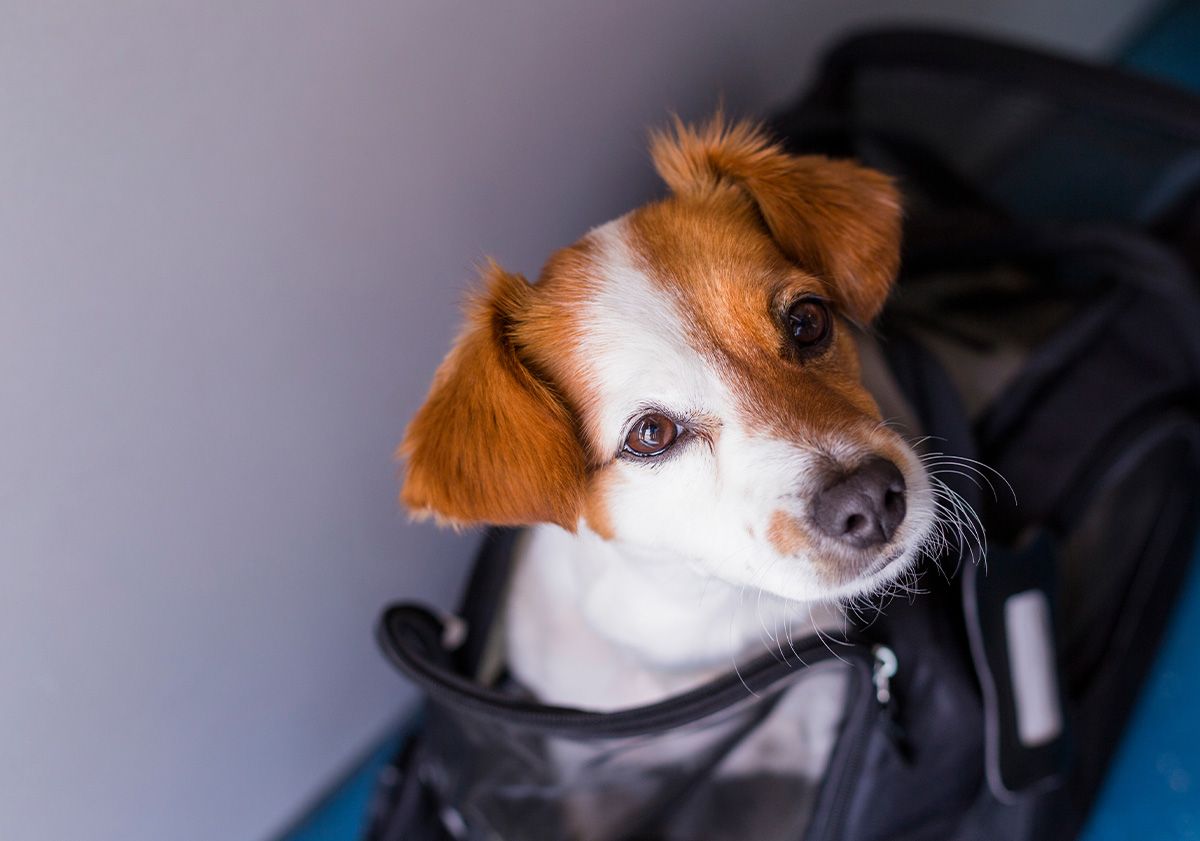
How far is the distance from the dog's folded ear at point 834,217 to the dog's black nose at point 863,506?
264 millimetres

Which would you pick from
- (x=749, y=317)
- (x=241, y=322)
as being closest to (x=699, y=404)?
(x=749, y=317)

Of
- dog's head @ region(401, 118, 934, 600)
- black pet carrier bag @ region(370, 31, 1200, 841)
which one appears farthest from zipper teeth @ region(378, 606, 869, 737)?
dog's head @ region(401, 118, 934, 600)

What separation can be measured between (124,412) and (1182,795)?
5.32 feet

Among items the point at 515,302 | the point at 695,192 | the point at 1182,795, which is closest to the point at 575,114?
the point at 695,192

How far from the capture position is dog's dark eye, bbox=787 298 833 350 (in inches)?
42.4

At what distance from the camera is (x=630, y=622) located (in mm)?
1192

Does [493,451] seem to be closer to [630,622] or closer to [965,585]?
[630,622]

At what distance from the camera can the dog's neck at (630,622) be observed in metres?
1.14

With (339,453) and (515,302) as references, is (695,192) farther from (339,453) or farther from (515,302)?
(339,453)

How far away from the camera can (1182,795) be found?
150 cm

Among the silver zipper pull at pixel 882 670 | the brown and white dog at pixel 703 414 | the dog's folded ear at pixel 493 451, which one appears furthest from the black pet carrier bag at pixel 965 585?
the dog's folded ear at pixel 493 451

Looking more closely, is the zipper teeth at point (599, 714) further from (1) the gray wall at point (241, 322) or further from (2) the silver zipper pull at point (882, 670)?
(1) the gray wall at point (241, 322)

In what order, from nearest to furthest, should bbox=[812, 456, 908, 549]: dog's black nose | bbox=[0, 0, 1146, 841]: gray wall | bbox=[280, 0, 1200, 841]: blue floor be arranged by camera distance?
bbox=[812, 456, 908, 549]: dog's black nose → bbox=[0, 0, 1146, 841]: gray wall → bbox=[280, 0, 1200, 841]: blue floor

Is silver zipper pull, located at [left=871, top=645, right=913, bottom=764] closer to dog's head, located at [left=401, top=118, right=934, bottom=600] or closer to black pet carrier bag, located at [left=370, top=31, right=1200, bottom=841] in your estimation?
Answer: black pet carrier bag, located at [left=370, top=31, right=1200, bottom=841]
